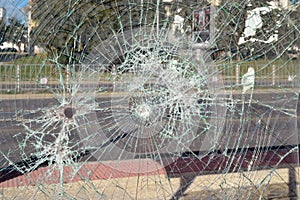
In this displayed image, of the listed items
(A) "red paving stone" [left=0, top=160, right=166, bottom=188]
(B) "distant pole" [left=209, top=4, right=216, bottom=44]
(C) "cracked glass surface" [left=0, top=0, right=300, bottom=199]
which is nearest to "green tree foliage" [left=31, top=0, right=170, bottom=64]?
(C) "cracked glass surface" [left=0, top=0, right=300, bottom=199]

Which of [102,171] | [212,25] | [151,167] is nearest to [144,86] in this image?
[212,25]

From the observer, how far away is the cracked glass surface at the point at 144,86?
336cm

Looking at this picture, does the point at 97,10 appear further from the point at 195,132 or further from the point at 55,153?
the point at 195,132

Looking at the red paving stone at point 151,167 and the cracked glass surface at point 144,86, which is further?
the red paving stone at point 151,167

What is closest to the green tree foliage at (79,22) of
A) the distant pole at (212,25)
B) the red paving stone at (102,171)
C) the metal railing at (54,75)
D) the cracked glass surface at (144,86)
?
the cracked glass surface at (144,86)

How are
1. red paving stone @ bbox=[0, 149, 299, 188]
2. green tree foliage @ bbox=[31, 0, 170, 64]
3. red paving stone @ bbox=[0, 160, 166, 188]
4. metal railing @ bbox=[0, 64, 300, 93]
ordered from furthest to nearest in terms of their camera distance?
red paving stone @ bbox=[0, 149, 299, 188] < red paving stone @ bbox=[0, 160, 166, 188] < metal railing @ bbox=[0, 64, 300, 93] < green tree foliage @ bbox=[31, 0, 170, 64]

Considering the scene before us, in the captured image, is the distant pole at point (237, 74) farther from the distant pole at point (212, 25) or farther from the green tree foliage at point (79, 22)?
the green tree foliage at point (79, 22)

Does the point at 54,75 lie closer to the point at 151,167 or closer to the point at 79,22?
the point at 79,22

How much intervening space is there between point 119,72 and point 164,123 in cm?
60

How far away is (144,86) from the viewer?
369 cm

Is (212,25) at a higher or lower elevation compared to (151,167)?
higher

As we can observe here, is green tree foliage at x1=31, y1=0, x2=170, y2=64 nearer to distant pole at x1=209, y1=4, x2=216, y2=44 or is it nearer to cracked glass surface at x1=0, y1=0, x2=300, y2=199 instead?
cracked glass surface at x1=0, y1=0, x2=300, y2=199

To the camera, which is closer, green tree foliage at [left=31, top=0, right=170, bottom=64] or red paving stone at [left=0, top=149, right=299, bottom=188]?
green tree foliage at [left=31, top=0, right=170, bottom=64]

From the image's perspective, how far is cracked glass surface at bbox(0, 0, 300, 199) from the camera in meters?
3.36
